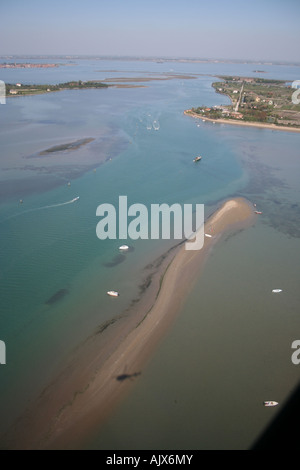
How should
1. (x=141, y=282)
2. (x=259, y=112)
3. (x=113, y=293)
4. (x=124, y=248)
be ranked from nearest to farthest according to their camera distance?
(x=113, y=293) → (x=141, y=282) → (x=124, y=248) → (x=259, y=112)

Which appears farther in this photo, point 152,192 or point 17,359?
point 152,192

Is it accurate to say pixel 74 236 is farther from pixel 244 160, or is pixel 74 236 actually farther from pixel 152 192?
pixel 244 160

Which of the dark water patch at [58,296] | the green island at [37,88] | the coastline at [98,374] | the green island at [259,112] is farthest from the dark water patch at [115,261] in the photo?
the green island at [37,88]

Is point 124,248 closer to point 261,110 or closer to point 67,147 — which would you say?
point 67,147

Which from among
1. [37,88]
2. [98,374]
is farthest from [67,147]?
[37,88]

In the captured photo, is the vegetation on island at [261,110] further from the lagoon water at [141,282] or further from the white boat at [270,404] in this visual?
the white boat at [270,404]
